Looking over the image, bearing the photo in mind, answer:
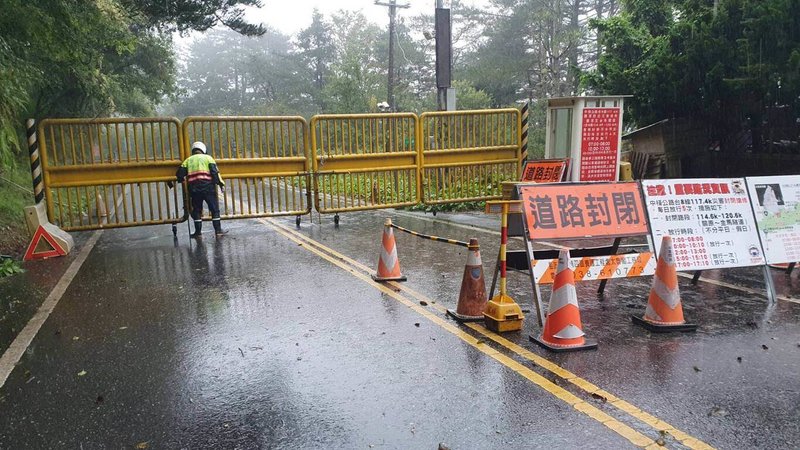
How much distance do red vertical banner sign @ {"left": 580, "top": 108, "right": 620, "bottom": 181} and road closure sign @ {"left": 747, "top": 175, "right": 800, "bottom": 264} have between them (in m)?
5.46

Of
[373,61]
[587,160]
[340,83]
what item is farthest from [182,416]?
[373,61]

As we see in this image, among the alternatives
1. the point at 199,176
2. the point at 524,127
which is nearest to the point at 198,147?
the point at 199,176

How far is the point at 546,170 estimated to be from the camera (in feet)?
40.3

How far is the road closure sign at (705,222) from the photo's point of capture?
6125 mm

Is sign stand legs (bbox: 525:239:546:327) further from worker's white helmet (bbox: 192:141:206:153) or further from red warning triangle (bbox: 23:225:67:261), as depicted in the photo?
red warning triangle (bbox: 23:225:67:261)

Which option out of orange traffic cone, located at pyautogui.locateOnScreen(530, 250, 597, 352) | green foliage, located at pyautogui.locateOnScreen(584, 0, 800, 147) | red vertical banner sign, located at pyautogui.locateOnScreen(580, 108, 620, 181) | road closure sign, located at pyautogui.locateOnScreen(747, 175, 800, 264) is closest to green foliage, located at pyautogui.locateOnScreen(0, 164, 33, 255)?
orange traffic cone, located at pyautogui.locateOnScreen(530, 250, 597, 352)

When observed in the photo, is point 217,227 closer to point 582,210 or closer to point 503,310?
point 503,310

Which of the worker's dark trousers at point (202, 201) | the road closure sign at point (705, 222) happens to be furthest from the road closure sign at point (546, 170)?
the worker's dark trousers at point (202, 201)

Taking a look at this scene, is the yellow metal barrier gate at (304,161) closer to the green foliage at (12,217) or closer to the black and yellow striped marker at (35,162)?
the black and yellow striped marker at (35,162)

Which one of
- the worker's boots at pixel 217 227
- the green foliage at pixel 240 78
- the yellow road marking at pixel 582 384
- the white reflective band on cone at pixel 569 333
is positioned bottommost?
the yellow road marking at pixel 582 384

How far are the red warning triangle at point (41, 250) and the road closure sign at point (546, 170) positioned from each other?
8928 millimetres

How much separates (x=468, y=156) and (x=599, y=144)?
287cm

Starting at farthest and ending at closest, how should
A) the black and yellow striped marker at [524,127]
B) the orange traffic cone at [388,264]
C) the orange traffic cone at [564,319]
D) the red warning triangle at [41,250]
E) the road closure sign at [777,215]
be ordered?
1. the black and yellow striped marker at [524,127]
2. the red warning triangle at [41,250]
3. the orange traffic cone at [388,264]
4. the road closure sign at [777,215]
5. the orange traffic cone at [564,319]

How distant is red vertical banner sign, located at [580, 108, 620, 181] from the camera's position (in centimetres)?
1220
